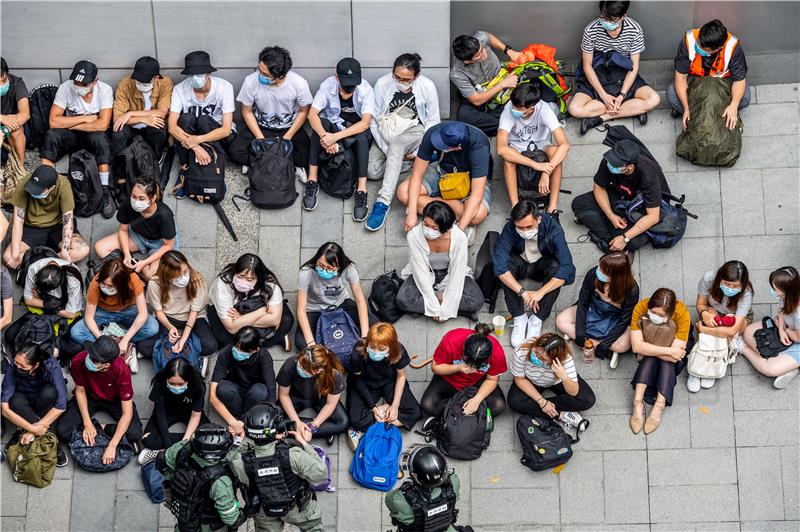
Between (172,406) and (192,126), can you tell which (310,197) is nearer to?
(192,126)

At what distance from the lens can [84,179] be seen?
1448cm

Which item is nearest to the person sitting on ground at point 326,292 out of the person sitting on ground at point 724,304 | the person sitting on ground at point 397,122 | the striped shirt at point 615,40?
the person sitting on ground at point 397,122

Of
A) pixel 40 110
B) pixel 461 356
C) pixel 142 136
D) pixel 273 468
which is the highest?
pixel 40 110

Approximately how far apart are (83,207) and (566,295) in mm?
4611

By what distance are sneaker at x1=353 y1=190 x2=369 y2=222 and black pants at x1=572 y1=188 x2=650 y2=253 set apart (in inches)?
76.8

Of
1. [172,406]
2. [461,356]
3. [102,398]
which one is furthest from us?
[102,398]

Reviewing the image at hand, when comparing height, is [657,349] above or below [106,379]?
above

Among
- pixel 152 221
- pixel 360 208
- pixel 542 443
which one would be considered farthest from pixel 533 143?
pixel 152 221

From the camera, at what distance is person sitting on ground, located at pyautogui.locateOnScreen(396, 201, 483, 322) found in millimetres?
13508

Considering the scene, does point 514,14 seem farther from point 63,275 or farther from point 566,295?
point 63,275

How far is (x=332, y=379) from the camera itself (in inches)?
512

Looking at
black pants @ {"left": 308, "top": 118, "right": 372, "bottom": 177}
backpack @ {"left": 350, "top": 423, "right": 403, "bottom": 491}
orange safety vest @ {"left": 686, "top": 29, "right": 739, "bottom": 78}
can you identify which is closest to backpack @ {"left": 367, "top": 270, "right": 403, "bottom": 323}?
backpack @ {"left": 350, "top": 423, "right": 403, "bottom": 491}

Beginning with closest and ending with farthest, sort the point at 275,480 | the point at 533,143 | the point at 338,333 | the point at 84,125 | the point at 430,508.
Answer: the point at 430,508 → the point at 275,480 → the point at 338,333 → the point at 533,143 → the point at 84,125

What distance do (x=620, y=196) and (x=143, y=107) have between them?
15.2 feet
